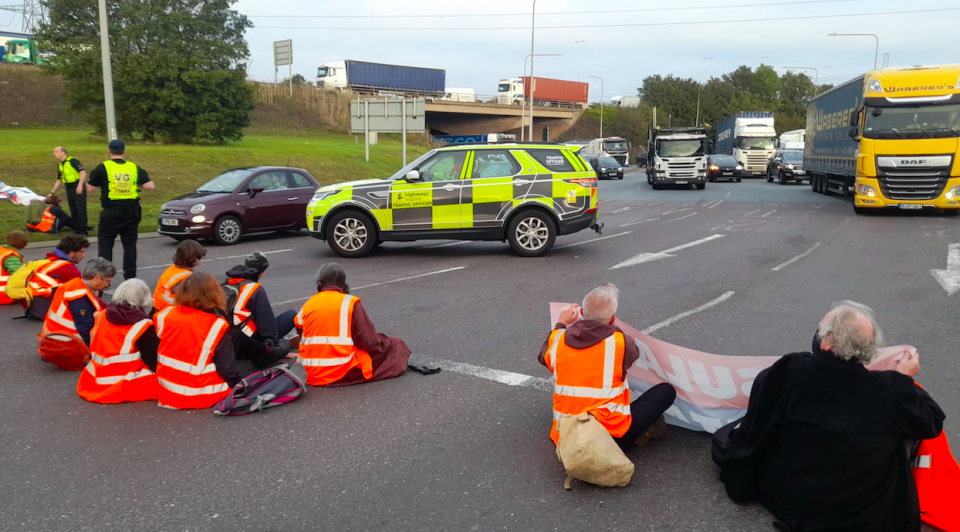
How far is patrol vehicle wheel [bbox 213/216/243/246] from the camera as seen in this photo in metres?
14.5

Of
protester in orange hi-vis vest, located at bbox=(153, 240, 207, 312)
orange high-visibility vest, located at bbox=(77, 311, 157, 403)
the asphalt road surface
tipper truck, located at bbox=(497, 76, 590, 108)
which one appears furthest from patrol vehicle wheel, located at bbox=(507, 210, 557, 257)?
tipper truck, located at bbox=(497, 76, 590, 108)

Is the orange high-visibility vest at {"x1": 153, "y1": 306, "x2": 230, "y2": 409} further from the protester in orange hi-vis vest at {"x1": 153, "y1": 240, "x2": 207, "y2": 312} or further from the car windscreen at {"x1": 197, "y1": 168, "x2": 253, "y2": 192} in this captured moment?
the car windscreen at {"x1": 197, "y1": 168, "x2": 253, "y2": 192}

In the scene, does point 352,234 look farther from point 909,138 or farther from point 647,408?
point 909,138

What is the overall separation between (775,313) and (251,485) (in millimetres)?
6104

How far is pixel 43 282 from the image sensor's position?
307 inches

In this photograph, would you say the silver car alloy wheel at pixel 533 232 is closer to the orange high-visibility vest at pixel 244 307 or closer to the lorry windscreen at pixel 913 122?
the orange high-visibility vest at pixel 244 307

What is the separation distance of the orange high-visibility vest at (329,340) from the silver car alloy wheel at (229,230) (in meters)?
9.70

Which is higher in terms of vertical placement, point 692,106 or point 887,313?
point 692,106

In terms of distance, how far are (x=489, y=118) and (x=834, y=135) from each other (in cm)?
5637

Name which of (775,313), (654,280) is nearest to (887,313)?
(775,313)

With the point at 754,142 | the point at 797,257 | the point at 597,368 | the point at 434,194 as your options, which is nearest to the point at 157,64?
the point at 434,194

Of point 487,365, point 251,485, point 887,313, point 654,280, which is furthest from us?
point 654,280

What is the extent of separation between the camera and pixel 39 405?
17.4 feet

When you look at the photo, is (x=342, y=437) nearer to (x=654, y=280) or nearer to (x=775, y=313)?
(x=775, y=313)
